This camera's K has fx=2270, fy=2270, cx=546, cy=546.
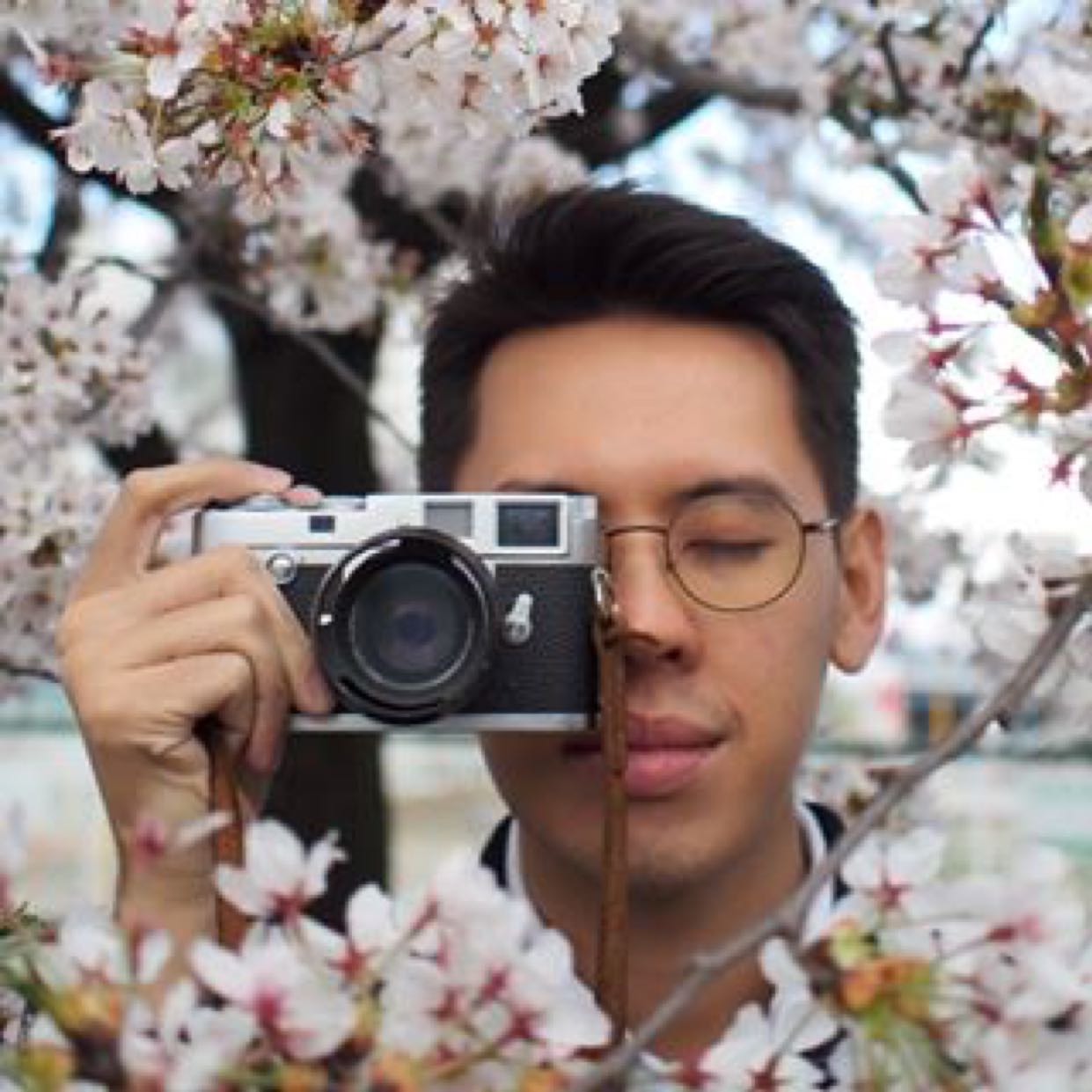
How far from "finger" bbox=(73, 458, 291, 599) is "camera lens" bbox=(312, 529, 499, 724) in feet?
0.48

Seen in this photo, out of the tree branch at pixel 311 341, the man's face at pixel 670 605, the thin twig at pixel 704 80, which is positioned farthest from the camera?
the thin twig at pixel 704 80

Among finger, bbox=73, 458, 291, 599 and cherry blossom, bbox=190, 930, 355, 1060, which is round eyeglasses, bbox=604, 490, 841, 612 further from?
cherry blossom, bbox=190, 930, 355, 1060

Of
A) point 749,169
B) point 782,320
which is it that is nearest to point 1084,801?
point 749,169

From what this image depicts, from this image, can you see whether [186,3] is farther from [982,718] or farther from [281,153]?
[982,718]

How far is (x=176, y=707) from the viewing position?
3.69 ft

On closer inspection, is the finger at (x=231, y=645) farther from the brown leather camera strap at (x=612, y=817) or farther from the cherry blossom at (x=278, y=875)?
the cherry blossom at (x=278, y=875)

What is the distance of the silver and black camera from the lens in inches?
Answer: 43.6

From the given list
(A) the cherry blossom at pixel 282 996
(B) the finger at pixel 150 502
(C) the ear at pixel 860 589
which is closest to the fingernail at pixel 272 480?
(B) the finger at pixel 150 502

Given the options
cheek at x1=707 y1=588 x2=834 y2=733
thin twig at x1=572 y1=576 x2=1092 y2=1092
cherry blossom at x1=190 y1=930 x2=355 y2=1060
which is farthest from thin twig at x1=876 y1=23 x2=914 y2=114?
cherry blossom at x1=190 y1=930 x2=355 y2=1060

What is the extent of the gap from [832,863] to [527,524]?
20.4 inches

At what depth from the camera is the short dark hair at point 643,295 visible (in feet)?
4.61

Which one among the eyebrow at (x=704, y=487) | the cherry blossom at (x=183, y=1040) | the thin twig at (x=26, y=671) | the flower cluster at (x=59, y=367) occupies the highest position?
the flower cluster at (x=59, y=367)

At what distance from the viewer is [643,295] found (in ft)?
4.62

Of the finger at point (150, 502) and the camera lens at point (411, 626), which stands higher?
the finger at point (150, 502)
